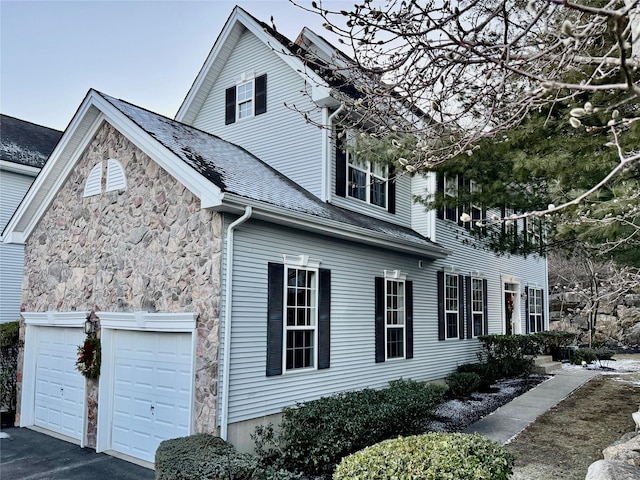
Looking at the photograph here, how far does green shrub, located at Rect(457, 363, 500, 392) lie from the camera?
12633 mm

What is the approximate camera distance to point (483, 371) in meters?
13.1

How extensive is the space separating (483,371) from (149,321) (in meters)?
8.85

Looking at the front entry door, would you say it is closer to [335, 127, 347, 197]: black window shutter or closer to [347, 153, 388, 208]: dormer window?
[347, 153, 388, 208]: dormer window

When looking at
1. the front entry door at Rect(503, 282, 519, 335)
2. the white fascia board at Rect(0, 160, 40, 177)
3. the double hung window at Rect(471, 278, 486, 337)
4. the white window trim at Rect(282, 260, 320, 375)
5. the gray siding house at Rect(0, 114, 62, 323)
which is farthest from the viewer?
the front entry door at Rect(503, 282, 519, 335)

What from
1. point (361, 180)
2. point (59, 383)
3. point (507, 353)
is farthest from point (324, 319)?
point (507, 353)

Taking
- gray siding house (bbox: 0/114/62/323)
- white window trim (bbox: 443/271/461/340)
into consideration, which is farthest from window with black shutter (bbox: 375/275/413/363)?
gray siding house (bbox: 0/114/62/323)

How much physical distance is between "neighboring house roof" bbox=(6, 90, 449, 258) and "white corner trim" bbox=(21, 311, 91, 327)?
173 centimetres

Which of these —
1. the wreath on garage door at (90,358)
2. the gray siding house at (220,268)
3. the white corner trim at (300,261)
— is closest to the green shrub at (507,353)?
the gray siding house at (220,268)

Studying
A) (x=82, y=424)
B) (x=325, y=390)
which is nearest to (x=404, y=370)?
(x=325, y=390)

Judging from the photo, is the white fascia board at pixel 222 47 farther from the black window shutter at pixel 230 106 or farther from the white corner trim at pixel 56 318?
the white corner trim at pixel 56 318

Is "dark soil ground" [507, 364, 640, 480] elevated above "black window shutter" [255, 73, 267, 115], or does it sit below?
below

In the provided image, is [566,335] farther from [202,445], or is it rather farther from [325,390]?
[202,445]

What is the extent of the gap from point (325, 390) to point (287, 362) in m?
1.10

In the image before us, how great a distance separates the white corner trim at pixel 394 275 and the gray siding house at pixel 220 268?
0.06m
